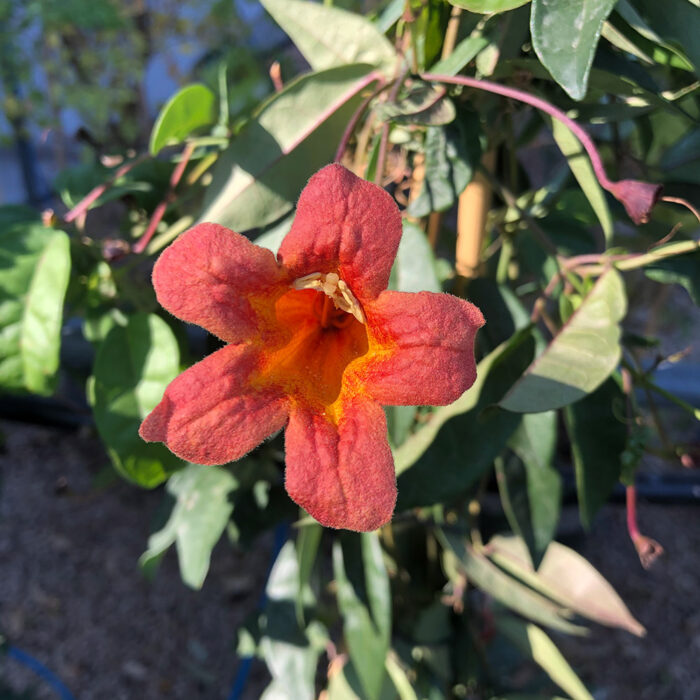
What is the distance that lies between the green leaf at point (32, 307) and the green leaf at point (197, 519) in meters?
0.28

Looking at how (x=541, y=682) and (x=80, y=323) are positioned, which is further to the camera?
(x=80, y=323)

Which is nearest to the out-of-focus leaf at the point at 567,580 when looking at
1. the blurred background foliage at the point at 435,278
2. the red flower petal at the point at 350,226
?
the blurred background foliage at the point at 435,278

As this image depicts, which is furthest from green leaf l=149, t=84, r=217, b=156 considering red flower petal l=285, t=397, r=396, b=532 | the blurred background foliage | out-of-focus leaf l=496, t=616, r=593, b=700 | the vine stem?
out-of-focus leaf l=496, t=616, r=593, b=700

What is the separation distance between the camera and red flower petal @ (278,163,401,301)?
1.39ft

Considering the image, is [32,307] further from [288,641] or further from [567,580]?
[567,580]

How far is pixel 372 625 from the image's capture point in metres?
0.85

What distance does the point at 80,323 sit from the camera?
1506 mm

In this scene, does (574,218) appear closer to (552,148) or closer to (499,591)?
(552,148)

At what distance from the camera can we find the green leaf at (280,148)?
0.60 m

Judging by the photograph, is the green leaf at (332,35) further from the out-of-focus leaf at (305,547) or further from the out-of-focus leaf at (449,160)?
the out-of-focus leaf at (305,547)

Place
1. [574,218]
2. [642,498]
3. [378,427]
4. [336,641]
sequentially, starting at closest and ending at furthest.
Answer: [378,427], [574,218], [336,641], [642,498]

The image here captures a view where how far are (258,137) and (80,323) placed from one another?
3.47 feet

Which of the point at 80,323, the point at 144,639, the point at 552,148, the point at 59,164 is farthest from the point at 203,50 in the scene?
the point at 144,639

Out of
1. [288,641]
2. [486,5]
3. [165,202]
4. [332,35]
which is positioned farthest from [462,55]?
[288,641]
